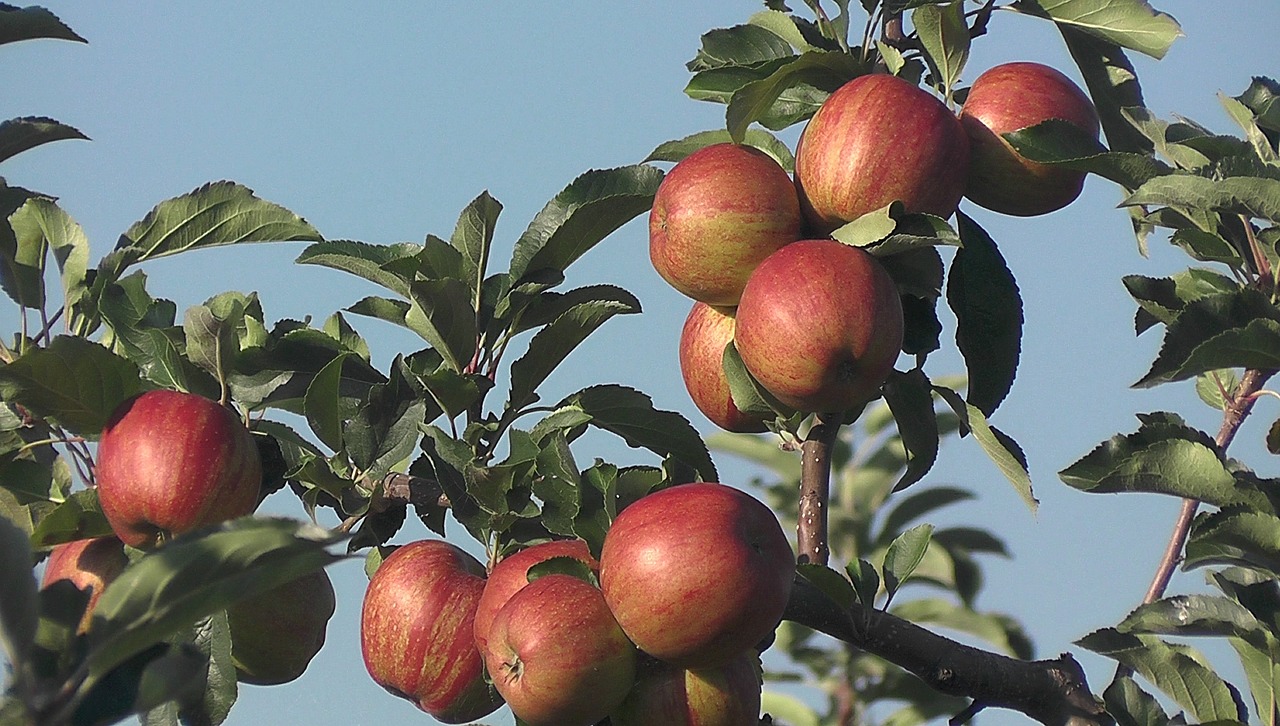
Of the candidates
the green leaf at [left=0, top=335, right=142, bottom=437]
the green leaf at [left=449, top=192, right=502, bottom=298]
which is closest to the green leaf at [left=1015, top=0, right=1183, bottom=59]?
the green leaf at [left=449, top=192, right=502, bottom=298]

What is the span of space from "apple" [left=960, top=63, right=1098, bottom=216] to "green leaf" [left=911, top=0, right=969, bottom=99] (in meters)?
0.06

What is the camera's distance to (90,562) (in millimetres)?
2146

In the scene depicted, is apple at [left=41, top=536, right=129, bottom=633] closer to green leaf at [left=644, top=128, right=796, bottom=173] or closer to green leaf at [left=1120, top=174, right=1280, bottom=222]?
green leaf at [left=644, top=128, right=796, bottom=173]

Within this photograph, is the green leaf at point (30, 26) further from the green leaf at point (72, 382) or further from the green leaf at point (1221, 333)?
the green leaf at point (1221, 333)

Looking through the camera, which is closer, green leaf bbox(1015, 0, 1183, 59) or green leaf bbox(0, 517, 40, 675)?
green leaf bbox(0, 517, 40, 675)

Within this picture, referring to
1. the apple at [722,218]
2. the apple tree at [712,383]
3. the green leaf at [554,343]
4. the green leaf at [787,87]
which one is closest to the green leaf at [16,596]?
the apple tree at [712,383]

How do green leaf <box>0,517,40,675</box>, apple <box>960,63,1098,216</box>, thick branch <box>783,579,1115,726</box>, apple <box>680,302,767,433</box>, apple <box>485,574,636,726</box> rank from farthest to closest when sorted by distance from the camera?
1. apple <box>680,302,767,433</box>
2. apple <box>960,63,1098,216</box>
3. thick branch <box>783,579,1115,726</box>
4. apple <box>485,574,636,726</box>
5. green leaf <box>0,517,40,675</box>

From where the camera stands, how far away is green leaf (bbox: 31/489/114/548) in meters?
2.02

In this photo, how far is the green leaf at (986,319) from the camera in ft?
7.30

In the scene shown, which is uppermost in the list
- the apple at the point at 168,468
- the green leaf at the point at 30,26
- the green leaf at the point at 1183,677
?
the green leaf at the point at 30,26

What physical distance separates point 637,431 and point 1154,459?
78cm

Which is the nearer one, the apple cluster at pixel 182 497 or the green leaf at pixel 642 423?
the apple cluster at pixel 182 497

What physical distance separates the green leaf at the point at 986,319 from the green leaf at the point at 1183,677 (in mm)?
424

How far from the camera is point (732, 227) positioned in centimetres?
213
